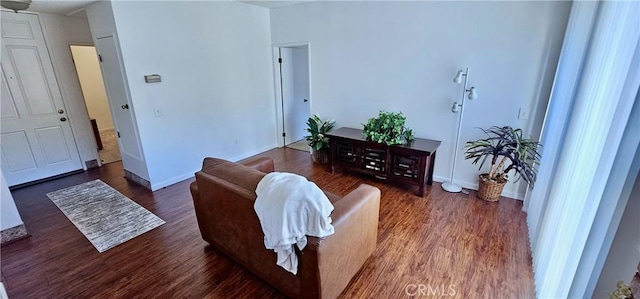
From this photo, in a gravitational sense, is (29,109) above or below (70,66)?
below

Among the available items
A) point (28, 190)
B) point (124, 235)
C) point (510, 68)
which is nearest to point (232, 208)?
point (124, 235)

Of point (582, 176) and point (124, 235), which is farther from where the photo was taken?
point (124, 235)

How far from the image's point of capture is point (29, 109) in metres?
3.70

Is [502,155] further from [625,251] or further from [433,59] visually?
[625,251]

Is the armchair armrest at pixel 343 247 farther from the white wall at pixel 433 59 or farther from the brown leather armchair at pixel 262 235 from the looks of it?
the white wall at pixel 433 59

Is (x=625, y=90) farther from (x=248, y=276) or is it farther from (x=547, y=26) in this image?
(x=248, y=276)

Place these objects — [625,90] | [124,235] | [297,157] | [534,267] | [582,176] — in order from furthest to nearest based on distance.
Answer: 1. [297,157]
2. [124,235]
3. [534,267]
4. [582,176]
5. [625,90]

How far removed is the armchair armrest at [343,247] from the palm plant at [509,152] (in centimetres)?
174

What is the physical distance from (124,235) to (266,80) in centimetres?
327

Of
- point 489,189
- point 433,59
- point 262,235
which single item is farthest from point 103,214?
point 489,189

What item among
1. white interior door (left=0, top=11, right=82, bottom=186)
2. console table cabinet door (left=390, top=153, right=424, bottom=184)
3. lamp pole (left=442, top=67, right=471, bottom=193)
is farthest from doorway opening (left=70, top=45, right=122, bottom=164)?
lamp pole (left=442, top=67, right=471, bottom=193)

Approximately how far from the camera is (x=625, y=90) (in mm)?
1150

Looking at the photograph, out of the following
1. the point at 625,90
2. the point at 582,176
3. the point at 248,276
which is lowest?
the point at 248,276

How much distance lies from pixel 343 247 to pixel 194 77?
10.9 ft
